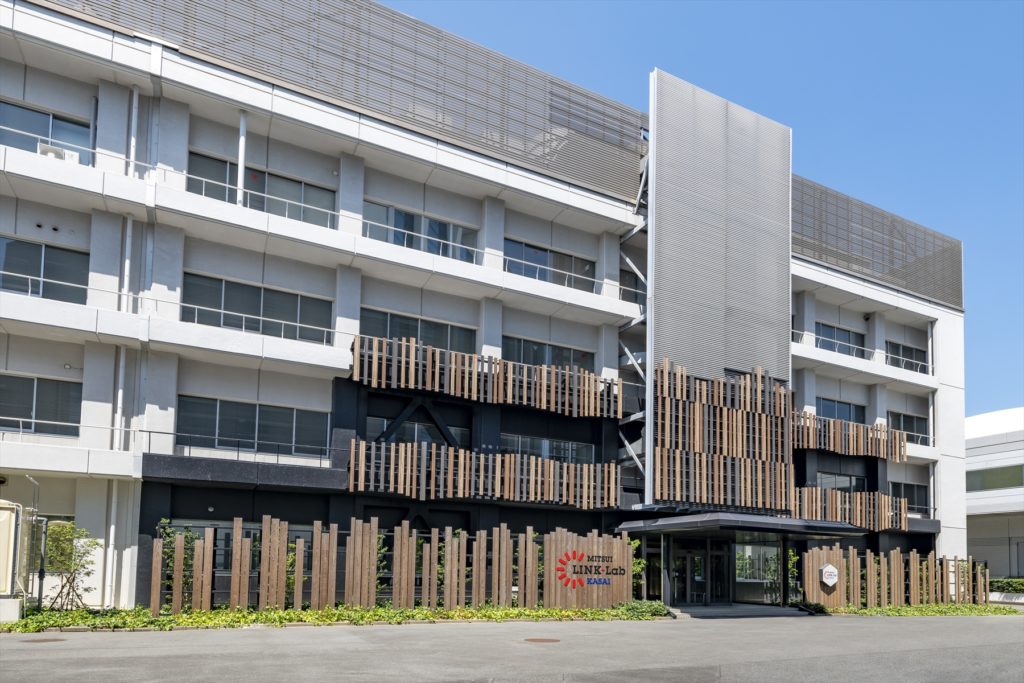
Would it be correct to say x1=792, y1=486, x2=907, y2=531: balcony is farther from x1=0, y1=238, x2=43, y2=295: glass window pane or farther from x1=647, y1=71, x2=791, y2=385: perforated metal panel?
x1=0, y1=238, x2=43, y2=295: glass window pane

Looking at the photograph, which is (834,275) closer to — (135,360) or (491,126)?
(491,126)

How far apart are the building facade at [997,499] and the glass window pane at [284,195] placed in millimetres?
46541

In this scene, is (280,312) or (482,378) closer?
(280,312)

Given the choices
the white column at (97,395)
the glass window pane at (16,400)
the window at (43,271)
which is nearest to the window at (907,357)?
the white column at (97,395)

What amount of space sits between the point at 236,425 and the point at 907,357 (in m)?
36.1

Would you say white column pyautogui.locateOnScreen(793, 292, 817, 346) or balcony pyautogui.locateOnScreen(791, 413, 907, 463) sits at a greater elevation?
white column pyautogui.locateOnScreen(793, 292, 817, 346)

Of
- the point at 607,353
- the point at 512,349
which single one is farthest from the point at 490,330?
the point at 607,353

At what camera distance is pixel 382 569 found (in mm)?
30500

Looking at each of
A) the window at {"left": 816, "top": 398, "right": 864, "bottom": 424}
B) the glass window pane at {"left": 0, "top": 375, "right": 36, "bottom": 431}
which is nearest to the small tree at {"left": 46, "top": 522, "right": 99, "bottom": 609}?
the glass window pane at {"left": 0, "top": 375, "right": 36, "bottom": 431}

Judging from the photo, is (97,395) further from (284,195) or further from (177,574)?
(284,195)

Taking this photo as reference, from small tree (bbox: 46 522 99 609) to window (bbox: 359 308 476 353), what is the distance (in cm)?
1139

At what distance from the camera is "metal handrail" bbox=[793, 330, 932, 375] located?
45.1 m

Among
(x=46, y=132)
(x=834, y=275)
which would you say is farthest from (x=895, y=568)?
(x=46, y=132)

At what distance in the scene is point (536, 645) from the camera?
21.2 meters
